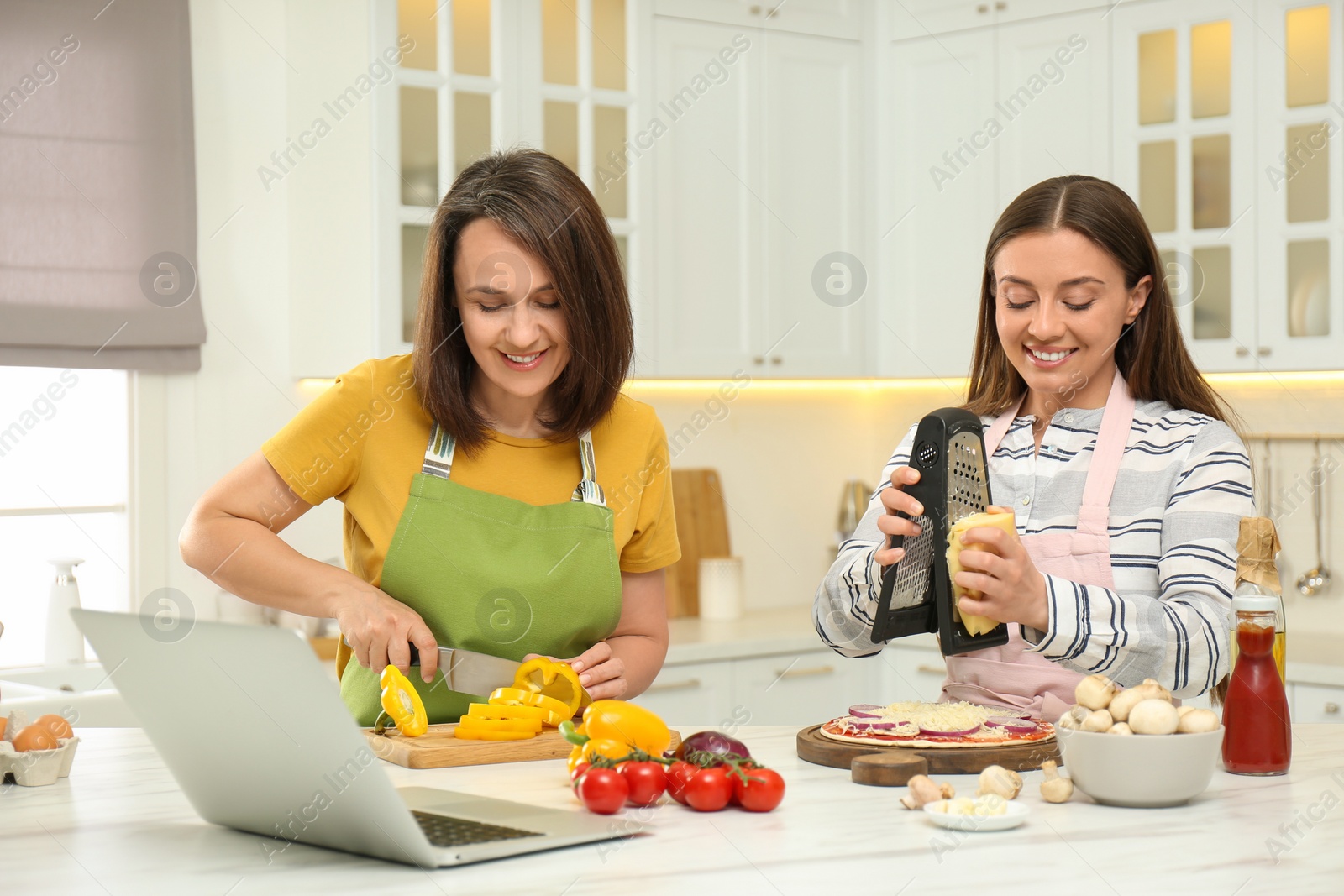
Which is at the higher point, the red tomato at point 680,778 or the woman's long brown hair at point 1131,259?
the woman's long brown hair at point 1131,259

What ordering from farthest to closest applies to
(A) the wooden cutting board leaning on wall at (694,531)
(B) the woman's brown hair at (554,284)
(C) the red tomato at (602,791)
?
(A) the wooden cutting board leaning on wall at (694,531) < (B) the woman's brown hair at (554,284) < (C) the red tomato at (602,791)

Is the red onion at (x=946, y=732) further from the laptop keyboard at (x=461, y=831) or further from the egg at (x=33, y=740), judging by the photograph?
the egg at (x=33, y=740)

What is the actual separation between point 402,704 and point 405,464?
0.37 meters

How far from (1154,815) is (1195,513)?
1.54 ft

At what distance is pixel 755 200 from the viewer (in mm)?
3809

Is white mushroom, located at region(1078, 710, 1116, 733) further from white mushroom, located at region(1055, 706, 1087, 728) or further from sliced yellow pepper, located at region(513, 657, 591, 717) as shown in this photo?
sliced yellow pepper, located at region(513, 657, 591, 717)

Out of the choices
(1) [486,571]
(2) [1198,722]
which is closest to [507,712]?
(1) [486,571]

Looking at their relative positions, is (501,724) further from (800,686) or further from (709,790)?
(800,686)

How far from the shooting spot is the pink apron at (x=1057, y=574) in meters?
1.59

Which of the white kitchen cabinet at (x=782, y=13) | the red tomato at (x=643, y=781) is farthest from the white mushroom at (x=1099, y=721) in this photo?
the white kitchen cabinet at (x=782, y=13)

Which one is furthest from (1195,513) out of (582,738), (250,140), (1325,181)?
(250,140)

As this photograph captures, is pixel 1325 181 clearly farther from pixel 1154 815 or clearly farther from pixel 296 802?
pixel 296 802

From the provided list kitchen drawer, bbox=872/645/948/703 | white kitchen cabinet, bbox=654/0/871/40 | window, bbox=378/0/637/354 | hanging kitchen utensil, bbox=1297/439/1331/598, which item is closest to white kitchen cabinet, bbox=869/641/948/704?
kitchen drawer, bbox=872/645/948/703

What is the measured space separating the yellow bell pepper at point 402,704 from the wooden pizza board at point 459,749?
12 millimetres
